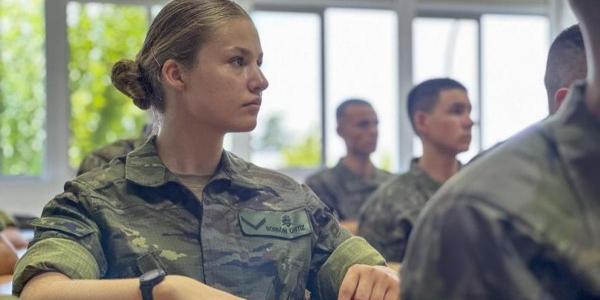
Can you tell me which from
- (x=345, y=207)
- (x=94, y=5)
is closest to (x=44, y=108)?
(x=94, y=5)

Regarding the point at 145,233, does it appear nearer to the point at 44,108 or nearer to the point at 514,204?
the point at 514,204

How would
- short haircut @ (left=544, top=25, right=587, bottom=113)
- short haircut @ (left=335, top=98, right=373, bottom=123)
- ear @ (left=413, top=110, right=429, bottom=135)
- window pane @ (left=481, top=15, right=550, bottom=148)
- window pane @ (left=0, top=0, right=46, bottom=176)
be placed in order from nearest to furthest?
short haircut @ (left=544, top=25, right=587, bottom=113), ear @ (left=413, top=110, right=429, bottom=135), short haircut @ (left=335, top=98, right=373, bottom=123), window pane @ (left=0, top=0, right=46, bottom=176), window pane @ (left=481, top=15, right=550, bottom=148)

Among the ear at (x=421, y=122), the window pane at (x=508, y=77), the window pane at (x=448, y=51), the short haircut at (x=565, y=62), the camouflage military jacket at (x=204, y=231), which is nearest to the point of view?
the camouflage military jacket at (x=204, y=231)

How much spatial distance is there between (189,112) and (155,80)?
0.11 metres

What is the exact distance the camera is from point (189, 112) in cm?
160

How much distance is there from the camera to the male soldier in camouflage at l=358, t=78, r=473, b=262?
3049 millimetres

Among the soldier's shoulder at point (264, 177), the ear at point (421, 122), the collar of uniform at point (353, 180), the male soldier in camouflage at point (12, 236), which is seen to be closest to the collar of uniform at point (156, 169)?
the soldier's shoulder at point (264, 177)

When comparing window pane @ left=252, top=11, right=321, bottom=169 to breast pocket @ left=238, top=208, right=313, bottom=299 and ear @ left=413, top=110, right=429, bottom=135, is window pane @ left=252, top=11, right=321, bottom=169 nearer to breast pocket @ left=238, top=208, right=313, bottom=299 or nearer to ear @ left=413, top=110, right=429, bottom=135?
ear @ left=413, top=110, right=429, bottom=135

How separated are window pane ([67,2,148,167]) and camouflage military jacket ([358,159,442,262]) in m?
2.93

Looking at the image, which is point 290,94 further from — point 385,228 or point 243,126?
point 243,126

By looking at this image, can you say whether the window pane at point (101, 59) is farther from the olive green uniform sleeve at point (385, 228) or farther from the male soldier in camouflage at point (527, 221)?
the male soldier in camouflage at point (527, 221)

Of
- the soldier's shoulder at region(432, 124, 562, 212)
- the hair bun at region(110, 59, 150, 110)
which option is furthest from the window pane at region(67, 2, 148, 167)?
the soldier's shoulder at region(432, 124, 562, 212)

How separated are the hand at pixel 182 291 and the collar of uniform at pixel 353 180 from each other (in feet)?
11.5

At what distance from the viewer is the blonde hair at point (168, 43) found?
1.58 metres
